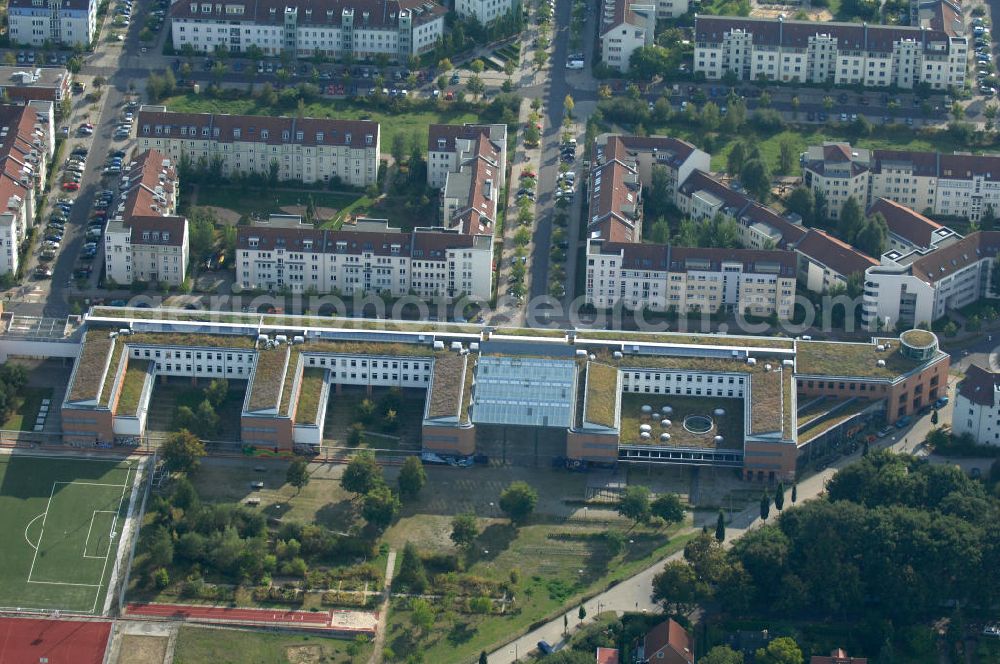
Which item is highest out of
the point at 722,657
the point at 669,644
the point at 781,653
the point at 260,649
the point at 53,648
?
the point at 669,644

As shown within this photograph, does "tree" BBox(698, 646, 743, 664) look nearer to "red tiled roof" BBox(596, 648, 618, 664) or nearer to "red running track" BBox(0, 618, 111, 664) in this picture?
"red tiled roof" BBox(596, 648, 618, 664)

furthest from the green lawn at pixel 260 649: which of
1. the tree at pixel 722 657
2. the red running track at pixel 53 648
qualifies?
the tree at pixel 722 657

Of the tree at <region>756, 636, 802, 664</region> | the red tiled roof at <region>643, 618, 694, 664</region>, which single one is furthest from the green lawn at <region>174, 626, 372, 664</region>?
the tree at <region>756, 636, 802, 664</region>

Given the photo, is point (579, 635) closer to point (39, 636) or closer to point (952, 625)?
point (952, 625)

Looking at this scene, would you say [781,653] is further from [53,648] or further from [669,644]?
[53,648]

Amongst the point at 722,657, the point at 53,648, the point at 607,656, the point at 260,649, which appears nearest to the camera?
the point at 722,657

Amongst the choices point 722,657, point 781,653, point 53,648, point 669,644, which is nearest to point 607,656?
point 669,644
